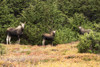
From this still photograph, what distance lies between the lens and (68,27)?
34.1 meters

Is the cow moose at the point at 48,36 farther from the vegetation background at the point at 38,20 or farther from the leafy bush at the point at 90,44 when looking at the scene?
the leafy bush at the point at 90,44

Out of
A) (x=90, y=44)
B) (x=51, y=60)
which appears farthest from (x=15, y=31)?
(x=51, y=60)

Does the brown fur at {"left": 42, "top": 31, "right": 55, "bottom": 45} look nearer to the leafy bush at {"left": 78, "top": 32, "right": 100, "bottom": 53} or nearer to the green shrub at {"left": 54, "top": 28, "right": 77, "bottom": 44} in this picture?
the green shrub at {"left": 54, "top": 28, "right": 77, "bottom": 44}

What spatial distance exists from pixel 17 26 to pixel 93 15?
1663 centimetres

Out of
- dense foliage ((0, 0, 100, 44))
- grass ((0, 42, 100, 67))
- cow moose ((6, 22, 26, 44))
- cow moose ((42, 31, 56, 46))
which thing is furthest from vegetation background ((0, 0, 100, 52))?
grass ((0, 42, 100, 67))

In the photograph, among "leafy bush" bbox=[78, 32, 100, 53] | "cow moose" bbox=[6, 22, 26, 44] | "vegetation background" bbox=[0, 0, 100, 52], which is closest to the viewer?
"leafy bush" bbox=[78, 32, 100, 53]

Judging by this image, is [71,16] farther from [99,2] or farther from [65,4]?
[99,2]

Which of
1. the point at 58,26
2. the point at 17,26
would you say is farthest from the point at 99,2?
the point at 17,26

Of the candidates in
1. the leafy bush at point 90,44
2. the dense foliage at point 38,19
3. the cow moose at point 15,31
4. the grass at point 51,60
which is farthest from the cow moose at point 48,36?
the grass at point 51,60

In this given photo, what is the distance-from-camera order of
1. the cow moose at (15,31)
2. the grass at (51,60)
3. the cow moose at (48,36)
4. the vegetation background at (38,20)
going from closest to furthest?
the grass at (51,60) < the cow moose at (48,36) < the cow moose at (15,31) < the vegetation background at (38,20)

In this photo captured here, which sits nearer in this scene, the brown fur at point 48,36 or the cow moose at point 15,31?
the brown fur at point 48,36

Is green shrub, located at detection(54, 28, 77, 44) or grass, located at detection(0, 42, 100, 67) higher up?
grass, located at detection(0, 42, 100, 67)

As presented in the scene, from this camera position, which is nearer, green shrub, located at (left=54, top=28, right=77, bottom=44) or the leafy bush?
the leafy bush

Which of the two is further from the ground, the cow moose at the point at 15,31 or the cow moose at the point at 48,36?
the cow moose at the point at 15,31
